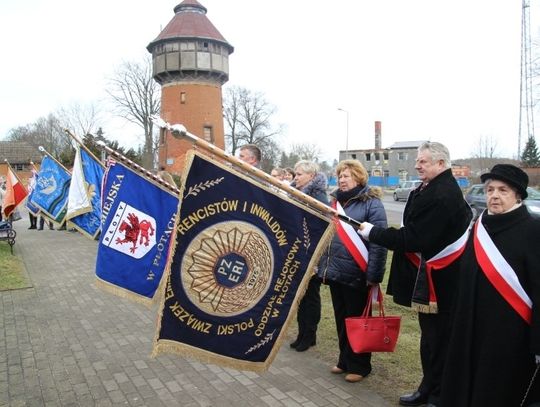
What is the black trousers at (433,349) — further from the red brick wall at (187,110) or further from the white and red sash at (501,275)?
the red brick wall at (187,110)

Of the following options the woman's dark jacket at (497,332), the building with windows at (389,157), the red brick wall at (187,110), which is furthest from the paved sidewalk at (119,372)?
the building with windows at (389,157)

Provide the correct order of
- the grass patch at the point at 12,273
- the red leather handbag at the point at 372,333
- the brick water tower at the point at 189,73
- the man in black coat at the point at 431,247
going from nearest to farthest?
1. the man in black coat at the point at 431,247
2. the red leather handbag at the point at 372,333
3. the grass patch at the point at 12,273
4. the brick water tower at the point at 189,73

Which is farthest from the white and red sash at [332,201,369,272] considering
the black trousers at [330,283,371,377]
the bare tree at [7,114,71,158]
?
the bare tree at [7,114,71,158]

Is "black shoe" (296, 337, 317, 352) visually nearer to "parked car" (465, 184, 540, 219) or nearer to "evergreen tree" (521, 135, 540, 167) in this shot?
"parked car" (465, 184, 540, 219)

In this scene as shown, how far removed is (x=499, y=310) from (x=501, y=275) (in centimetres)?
21

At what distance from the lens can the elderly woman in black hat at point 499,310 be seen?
275 centimetres

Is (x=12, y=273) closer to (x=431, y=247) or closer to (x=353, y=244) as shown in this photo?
(x=353, y=244)

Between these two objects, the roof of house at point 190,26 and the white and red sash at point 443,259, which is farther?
the roof of house at point 190,26

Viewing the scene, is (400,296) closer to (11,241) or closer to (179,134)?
(179,134)

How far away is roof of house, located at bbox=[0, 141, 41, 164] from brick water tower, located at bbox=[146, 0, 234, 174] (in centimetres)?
2322

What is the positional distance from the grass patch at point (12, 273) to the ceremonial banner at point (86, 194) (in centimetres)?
173

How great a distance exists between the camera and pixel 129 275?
501 centimetres

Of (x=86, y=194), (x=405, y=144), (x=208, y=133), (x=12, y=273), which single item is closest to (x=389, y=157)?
(x=405, y=144)

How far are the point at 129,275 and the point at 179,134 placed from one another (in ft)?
8.61
